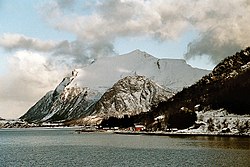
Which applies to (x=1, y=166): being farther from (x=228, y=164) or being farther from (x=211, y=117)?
(x=211, y=117)

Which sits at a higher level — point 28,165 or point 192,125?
point 192,125

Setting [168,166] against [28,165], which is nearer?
[168,166]

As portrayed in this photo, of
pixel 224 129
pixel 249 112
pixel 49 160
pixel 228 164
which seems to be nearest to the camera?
pixel 228 164

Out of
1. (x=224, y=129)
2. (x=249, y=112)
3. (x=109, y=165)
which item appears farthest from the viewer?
(x=249, y=112)

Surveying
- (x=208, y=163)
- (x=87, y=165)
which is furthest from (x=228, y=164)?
(x=87, y=165)

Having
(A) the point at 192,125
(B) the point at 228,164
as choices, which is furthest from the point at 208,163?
(A) the point at 192,125

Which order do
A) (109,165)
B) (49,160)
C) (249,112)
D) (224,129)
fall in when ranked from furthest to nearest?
(249,112) → (224,129) → (49,160) → (109,165)

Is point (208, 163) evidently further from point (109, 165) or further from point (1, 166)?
point (1, 166)

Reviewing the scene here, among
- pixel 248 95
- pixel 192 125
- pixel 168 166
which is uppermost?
pixel 248 95

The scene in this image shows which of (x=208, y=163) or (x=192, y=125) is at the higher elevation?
(x=192, y=125)
